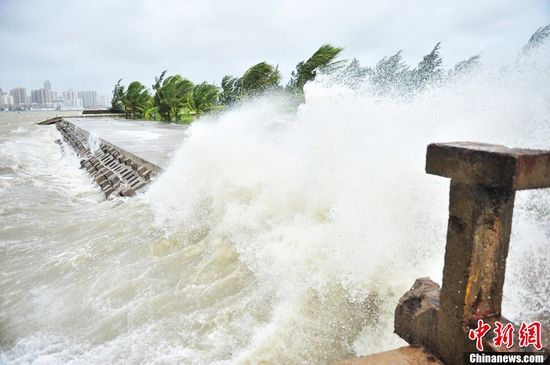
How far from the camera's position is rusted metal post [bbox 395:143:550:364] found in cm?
174

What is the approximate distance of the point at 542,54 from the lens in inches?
172

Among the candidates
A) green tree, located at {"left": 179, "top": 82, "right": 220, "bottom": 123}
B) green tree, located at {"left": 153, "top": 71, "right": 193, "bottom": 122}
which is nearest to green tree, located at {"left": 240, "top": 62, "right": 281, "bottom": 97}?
green tree, located at {"left": 179, "top": 82, "right": 220, "bottom": 123}

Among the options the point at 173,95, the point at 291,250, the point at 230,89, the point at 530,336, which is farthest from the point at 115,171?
the point at 173,95

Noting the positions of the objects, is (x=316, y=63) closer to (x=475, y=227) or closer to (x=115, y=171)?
(x=115, y=171)

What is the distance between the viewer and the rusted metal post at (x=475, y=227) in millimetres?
1744

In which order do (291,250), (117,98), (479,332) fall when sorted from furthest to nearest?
(117,98), (291,250), (479,332)

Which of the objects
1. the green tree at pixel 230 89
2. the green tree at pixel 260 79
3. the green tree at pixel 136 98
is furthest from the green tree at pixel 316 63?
the green tree at pixel 136 98

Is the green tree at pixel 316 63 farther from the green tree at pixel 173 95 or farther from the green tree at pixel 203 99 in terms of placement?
the green tree at pixel 173 95

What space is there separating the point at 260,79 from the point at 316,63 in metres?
5.88

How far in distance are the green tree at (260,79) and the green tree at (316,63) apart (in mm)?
3163

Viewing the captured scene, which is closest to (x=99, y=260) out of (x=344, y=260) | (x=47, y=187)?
(x=344, y=260)

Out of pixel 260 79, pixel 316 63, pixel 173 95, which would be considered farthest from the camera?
pixel 173 95

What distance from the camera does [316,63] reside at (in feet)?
70.1

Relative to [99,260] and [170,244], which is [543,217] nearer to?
[170,244]
